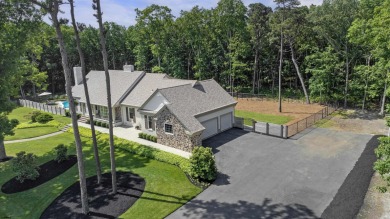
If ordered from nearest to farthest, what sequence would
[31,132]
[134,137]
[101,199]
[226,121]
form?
[101,199] < [134,137] < [226,121] < [31,132]

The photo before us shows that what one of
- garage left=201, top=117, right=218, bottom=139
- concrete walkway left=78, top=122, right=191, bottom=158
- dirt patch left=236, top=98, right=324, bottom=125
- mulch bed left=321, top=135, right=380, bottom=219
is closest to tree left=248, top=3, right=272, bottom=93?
dirt patch left=236, top=98, right=324, bottom=125

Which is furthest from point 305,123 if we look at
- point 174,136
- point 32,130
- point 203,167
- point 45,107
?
point 45,107

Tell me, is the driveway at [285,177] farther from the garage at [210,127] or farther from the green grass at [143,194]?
the green grass at [143,194]

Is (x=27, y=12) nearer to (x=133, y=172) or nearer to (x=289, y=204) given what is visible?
(x=133, y=172)

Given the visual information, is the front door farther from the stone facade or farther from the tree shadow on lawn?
the tree shadow on lawn

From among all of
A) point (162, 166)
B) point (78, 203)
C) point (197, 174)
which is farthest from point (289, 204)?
point (78, 203)

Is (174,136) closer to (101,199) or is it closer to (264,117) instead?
(101,199)
